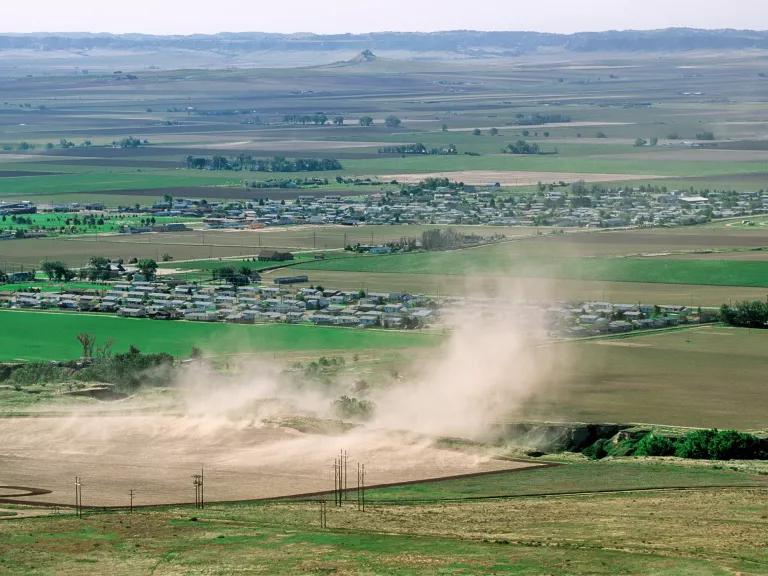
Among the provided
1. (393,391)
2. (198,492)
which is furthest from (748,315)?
(198,492)

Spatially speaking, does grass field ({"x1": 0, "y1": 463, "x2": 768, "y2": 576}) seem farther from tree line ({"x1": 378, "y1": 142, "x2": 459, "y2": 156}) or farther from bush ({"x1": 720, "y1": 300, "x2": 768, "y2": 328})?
tree line ({"x1": 378, "y1": 142, "x2": 459, "y2": 156})

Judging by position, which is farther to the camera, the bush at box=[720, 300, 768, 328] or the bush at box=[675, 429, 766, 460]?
the bush at box=[720, 300, 768, 328]

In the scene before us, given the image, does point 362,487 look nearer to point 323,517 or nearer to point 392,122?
point 323,517

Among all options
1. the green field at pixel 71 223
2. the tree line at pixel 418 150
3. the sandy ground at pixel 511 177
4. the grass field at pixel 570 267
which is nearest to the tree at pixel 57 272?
the grass field at pixel 570 267

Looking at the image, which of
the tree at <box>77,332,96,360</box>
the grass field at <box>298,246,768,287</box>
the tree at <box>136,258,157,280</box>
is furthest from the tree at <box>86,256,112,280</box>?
the tree at <box>77,332,96,360</box>

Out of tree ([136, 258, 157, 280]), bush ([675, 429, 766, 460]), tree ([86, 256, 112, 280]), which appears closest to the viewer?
bush ([675, 429, 766, 460])

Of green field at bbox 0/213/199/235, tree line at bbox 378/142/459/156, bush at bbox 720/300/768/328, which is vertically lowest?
bush at bbox 720/300/768/328
